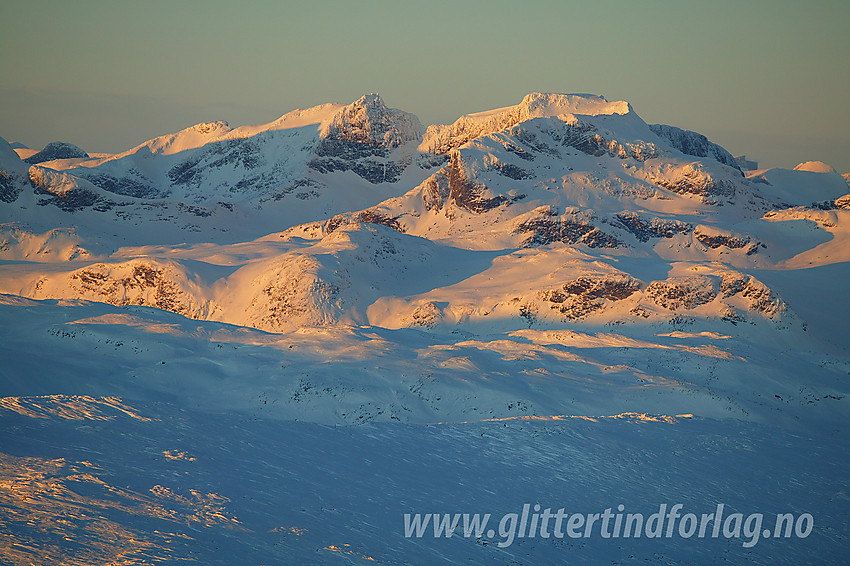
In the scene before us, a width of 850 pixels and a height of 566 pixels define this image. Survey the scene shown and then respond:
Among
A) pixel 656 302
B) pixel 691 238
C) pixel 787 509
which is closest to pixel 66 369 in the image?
pixel 787 509

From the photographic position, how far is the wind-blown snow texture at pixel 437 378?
2125cm

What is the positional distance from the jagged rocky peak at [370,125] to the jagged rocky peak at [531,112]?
1431cm

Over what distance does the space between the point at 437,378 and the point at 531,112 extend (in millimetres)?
133320

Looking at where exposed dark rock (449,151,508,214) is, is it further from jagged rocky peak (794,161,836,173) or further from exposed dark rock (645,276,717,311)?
jagged rocky peak (794,161,836,173)

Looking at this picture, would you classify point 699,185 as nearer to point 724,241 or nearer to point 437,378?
point 724,241

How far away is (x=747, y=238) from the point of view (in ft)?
325

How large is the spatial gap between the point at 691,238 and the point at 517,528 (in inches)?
3399

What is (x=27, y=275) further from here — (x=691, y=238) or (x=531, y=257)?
(x=691, y=238)

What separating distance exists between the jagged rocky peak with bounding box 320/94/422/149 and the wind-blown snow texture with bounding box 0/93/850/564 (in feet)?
215

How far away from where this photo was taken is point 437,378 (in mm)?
39812

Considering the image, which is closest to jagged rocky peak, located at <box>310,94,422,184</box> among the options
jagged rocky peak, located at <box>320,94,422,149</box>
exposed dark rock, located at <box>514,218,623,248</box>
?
jagged rocky peak, located at <box>320,94,422,149</box>

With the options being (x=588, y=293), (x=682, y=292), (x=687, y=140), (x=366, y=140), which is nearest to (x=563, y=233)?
(x=588, y=293)

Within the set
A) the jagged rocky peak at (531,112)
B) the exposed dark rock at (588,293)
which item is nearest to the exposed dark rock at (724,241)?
the exposed dark rock at (588,293)

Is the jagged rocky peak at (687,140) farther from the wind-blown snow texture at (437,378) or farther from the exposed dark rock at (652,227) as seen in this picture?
the exposed dark rock at (652,227)
